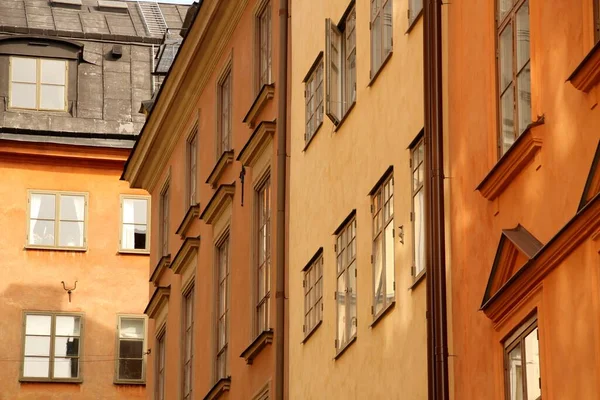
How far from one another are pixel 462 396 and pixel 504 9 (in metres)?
3.40

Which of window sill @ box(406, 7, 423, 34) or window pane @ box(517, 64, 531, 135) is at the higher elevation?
window sill @ box(406, 7, 423, 34)

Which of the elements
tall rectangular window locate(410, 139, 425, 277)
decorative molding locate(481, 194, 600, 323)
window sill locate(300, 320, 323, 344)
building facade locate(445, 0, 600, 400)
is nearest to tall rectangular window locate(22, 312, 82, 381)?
window sill locate(300, 320, 323, 344)

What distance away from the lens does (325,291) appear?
20.5 meters

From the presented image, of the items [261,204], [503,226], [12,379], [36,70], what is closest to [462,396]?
[503,226]

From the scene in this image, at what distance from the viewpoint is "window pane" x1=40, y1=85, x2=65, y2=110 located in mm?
44500

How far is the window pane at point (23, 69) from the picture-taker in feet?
146

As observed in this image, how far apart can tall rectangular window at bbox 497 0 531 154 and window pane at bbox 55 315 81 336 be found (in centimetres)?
2955

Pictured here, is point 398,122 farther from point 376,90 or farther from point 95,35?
point 95,35

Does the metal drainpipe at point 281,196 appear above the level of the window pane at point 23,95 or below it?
below

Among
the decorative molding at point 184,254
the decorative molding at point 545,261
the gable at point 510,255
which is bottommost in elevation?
the decorative molding at point 545,261

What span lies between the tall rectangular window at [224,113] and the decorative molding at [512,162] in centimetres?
1390

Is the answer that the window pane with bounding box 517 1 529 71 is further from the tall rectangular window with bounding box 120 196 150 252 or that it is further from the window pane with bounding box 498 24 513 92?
the tall rectangular window with bounding box 120 196 150 252

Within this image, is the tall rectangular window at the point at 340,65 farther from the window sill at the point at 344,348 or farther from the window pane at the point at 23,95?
the window pane at the point at 23,95

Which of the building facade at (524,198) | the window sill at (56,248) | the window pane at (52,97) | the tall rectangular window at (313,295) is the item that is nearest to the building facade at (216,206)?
the tall rectangular window at (313,295)
